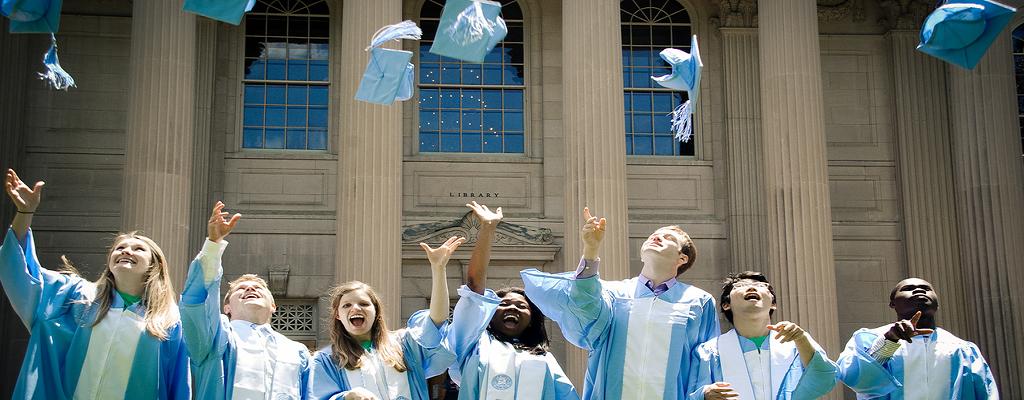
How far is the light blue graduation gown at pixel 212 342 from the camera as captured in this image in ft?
26.4

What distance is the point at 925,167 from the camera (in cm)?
2341

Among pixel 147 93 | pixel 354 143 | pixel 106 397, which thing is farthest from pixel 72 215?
pixel 106 397

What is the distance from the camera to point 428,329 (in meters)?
8.70

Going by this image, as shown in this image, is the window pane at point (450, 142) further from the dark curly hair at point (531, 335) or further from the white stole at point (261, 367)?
the white stole at point (261, 367)

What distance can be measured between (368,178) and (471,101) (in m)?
5.18

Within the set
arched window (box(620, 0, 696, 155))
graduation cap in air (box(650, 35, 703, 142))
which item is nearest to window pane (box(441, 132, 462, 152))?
arched window (box(620, 0, 696, 155))

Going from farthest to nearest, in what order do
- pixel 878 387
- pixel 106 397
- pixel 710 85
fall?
pixel 710 85 < pixel 878 387 < pixel 106 397

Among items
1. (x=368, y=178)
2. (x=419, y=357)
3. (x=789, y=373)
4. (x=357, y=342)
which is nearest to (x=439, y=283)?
(x=419, y=357)

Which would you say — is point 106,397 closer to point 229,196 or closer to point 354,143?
point 354,143

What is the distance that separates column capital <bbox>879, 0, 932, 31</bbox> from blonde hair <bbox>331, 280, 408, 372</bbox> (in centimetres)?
1760

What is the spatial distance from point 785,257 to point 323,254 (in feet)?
26.2

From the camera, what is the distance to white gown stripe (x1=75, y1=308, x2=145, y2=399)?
27.5 feet

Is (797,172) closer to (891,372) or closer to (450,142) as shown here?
(450,142)

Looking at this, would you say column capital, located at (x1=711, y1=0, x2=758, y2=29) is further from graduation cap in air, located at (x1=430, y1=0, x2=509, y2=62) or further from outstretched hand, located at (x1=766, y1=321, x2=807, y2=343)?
outstretched hand, located at (x1=766, y1=321, x2=807, y2=343)
